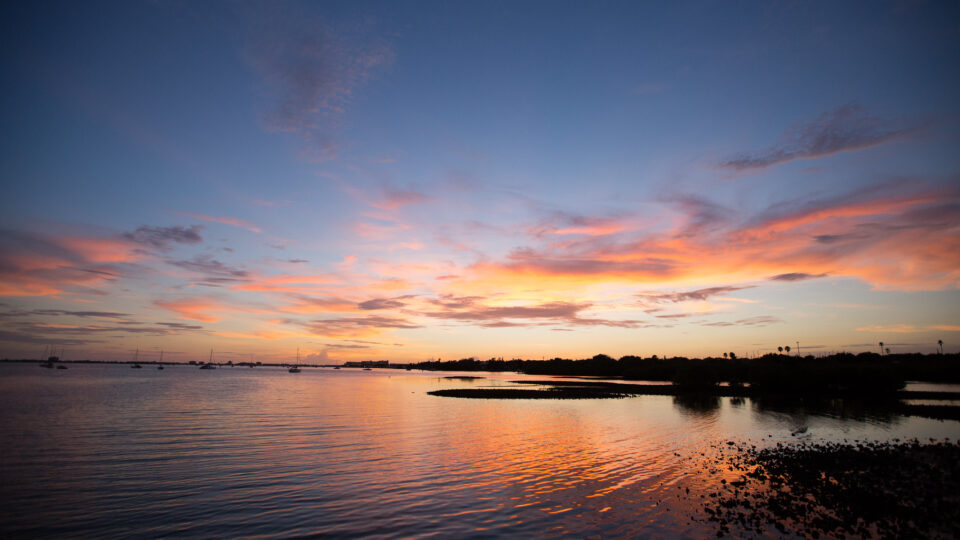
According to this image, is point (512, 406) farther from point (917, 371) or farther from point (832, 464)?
point (917, 371)

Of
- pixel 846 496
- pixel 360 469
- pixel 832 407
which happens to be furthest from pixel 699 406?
pixel 360 469

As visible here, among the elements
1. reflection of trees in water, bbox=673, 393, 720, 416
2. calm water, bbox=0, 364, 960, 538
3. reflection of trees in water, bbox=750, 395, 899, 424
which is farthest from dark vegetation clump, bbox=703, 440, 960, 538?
reflection of trees in water, bbox=673, 393, 720, 416

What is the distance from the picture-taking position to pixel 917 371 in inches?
5340

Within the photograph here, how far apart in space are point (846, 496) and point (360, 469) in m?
26.8

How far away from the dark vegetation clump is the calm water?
2.41 meters

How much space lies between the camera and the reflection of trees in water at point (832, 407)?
57.8m

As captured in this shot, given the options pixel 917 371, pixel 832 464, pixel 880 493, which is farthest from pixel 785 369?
pixel 880 493

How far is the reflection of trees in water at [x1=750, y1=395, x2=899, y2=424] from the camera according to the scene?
2275 inches

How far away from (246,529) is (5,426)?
132 ft

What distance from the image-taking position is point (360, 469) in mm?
28578

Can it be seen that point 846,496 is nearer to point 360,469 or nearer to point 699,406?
point 360,469

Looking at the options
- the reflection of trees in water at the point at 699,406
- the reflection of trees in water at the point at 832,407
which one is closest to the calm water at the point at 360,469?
the reflection of trees in water at the point at 832,407

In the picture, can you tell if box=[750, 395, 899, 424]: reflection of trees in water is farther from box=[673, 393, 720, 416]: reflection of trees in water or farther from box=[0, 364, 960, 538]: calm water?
box=[673, 393, 720, 416]: reflection of trees in water

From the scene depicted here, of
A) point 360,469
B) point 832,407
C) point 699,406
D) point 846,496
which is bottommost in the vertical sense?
point 699,406
